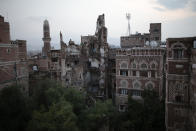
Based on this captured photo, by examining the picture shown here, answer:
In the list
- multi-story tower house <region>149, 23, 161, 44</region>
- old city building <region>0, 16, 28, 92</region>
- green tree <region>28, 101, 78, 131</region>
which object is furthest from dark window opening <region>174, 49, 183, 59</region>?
old city building <region>0, 16, 28, 92</region>

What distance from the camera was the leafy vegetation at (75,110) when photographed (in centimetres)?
2076

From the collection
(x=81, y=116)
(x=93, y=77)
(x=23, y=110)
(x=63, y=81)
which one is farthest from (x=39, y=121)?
(x=93, y=77)

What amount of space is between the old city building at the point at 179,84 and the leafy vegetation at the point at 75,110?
3355mm

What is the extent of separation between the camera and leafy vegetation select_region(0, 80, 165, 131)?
68.1 ft

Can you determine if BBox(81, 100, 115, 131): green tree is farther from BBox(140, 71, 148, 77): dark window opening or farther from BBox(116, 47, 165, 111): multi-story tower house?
BBox(140, 71, 148, 77): dark window opening

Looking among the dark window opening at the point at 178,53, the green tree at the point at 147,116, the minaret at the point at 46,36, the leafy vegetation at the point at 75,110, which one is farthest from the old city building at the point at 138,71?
the minaret at the point at 46,36

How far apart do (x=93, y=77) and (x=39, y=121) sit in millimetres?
21268

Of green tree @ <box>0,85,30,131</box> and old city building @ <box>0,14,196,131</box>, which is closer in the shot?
green tree @ <box>0,85,30,131</box>

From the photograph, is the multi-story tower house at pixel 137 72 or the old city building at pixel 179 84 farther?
the multi-story tower house at pixel 137 72

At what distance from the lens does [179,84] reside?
23.0m

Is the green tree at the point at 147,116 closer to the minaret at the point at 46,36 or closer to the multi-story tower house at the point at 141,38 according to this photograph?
the multi-story tower house at the point at 141,38

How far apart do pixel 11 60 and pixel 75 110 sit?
1614 centimetres

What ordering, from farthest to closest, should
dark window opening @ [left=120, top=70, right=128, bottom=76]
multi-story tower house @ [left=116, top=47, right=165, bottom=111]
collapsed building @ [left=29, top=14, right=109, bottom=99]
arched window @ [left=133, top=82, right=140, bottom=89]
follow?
1. collapsed building @ [left=29, top=14, right=109, bottom=99]
2. dark window opening @ [left=120, top=70, right=128, bottom=76]
3. arched window @ [left=133, top=82, right=140, bottom=89]
4. multi-story tower house @ [left=116, top=47, right=165, bottom=111]

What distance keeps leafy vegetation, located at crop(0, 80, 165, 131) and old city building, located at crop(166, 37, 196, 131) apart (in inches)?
132
